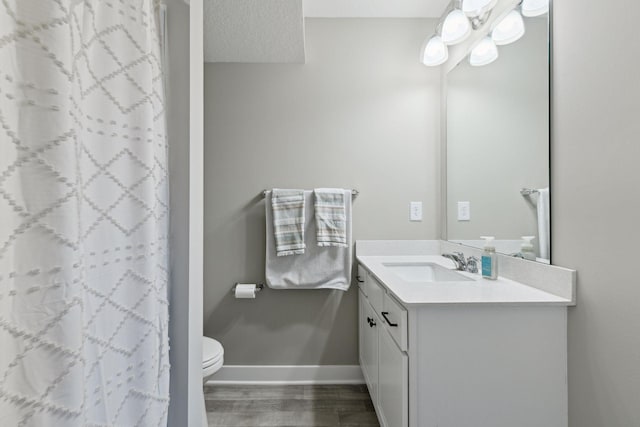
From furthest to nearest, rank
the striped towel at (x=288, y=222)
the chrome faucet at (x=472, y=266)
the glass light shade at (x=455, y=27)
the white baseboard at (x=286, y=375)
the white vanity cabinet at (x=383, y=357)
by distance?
the white baseboard at (x=286, y=375), the striped towel at (x=288, y=222), the glass light shade at (x=455, y=27), the chrome faucet at (x=472, y=266), the white vanity cabinet at (x=383, y=357)

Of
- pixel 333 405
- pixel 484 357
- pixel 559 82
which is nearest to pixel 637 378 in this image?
pixel 484 357

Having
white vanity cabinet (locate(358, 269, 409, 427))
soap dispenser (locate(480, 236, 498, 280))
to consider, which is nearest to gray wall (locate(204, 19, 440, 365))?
white vanity cabinet (locate(358, 269, 409, 427))

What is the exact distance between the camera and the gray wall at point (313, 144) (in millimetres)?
2219

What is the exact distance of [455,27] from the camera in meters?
1.78

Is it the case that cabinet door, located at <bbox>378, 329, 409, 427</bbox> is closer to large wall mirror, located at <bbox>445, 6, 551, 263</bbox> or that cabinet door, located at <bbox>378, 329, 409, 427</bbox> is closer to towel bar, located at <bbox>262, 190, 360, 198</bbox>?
large wall mirror, located at <bbox>445, 6, 551, 263</bbox>

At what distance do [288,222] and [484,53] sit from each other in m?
1.44

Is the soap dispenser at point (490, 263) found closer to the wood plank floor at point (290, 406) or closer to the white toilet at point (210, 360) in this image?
the wood plank floor at point (290, 406)

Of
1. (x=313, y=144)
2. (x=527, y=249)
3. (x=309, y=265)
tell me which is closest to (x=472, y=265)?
(x=527, y=249)

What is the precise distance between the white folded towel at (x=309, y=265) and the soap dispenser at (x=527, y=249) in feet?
3.33

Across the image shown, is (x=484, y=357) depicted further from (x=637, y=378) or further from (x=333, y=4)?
(x=333, y=4)

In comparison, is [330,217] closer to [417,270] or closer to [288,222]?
[288,222]

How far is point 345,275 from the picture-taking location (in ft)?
7.02

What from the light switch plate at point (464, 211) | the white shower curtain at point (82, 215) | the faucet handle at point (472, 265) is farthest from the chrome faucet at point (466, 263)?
the white shower curtain at point (82, 215)

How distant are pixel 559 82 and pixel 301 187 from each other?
147 centimetres
